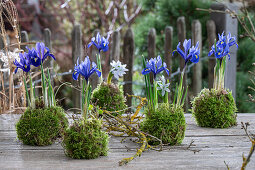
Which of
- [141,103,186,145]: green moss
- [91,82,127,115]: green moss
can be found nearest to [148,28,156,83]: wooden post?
[91,82,127,115]: green moss

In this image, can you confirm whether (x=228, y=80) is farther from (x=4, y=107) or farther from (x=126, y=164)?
(x=126, y=164)

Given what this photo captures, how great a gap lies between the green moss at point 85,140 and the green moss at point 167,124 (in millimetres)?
228

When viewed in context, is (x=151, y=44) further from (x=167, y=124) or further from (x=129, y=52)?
(x=167, y=124)

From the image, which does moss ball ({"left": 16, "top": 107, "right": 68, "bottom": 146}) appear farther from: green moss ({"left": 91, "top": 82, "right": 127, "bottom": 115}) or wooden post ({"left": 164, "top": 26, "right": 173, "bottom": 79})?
wooden post ({"left": 164, "top": 26, "right": 173, "bottom": 79})

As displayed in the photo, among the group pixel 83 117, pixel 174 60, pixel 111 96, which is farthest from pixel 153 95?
pixel 174 60

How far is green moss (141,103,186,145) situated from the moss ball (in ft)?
1.14

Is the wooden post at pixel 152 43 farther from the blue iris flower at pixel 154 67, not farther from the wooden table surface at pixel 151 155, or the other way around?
the blue iris flower at pixel 154 67

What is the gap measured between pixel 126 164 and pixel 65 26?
4898 mm

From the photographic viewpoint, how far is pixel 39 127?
53.1 inches

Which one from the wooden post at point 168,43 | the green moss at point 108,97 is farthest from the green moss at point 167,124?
the wooden post at point 168,43

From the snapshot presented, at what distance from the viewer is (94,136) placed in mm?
1195

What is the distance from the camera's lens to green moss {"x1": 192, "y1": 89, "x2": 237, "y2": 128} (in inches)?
64.9

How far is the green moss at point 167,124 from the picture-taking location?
1.35 meters

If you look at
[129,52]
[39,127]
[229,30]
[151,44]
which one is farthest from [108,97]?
[229,30]
